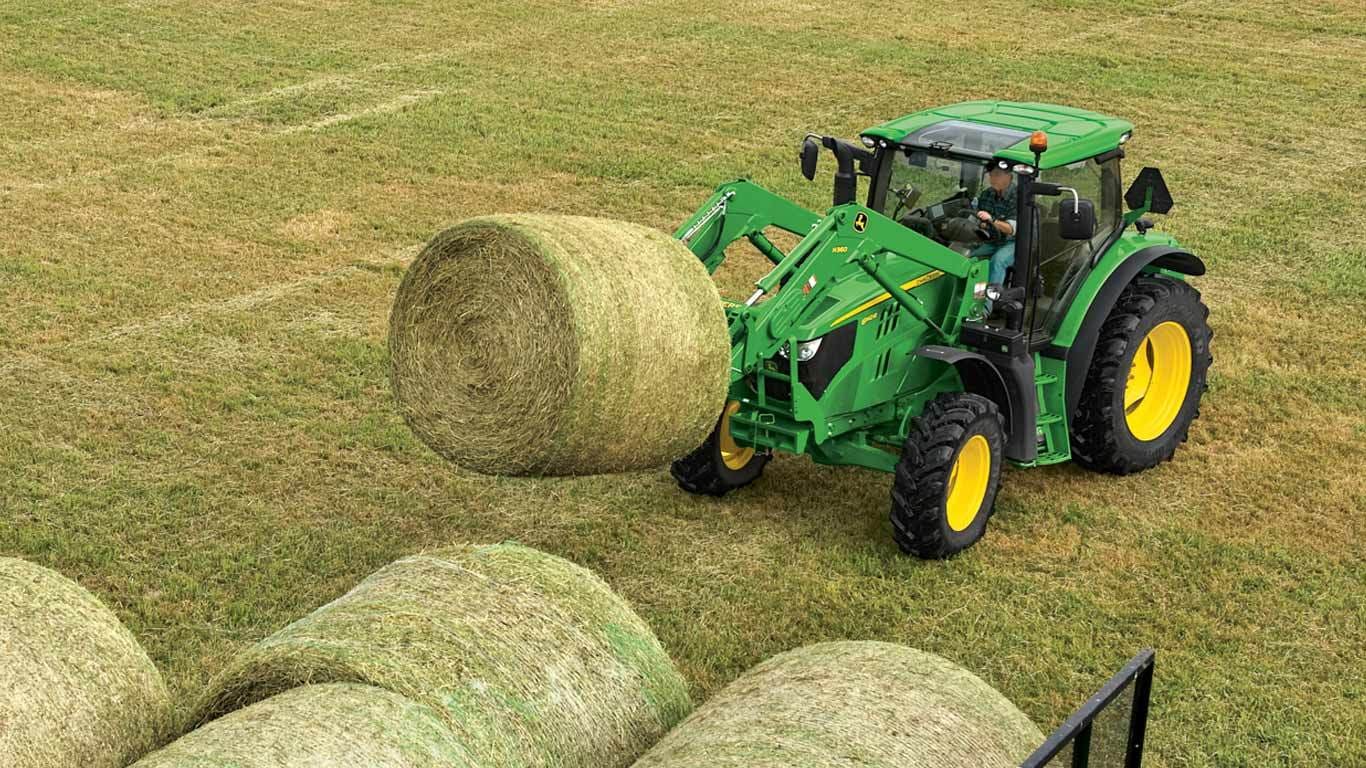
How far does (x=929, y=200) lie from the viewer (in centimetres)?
915

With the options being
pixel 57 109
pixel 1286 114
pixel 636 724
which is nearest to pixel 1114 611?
pixel 636 724

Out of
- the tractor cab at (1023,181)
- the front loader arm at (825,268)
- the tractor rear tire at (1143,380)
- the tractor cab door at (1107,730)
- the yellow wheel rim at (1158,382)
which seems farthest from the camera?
the yellow wheel rim at (1158,382)

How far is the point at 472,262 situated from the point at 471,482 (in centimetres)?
271

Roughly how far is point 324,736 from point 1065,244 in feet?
17.9

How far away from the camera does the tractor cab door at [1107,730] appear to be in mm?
4809

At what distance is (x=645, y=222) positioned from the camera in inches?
566

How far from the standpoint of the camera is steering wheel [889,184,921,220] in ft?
30.1

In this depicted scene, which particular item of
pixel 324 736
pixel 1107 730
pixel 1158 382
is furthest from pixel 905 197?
pixel 324 736

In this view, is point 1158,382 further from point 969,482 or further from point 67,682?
point 67,682

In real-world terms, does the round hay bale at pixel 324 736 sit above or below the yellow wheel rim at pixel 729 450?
above

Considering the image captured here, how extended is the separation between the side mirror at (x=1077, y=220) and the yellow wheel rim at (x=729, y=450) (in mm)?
1943

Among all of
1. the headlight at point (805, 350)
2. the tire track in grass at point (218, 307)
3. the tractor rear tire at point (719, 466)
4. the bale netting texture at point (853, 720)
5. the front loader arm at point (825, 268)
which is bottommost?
the tractor rear tire at point (719, 466)

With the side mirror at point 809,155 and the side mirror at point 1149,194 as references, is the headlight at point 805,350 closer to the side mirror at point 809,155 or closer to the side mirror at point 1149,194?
the side mirror at point 809,155

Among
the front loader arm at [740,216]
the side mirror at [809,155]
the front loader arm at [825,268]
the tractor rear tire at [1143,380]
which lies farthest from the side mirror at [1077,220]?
the side mirror at [809,155]
